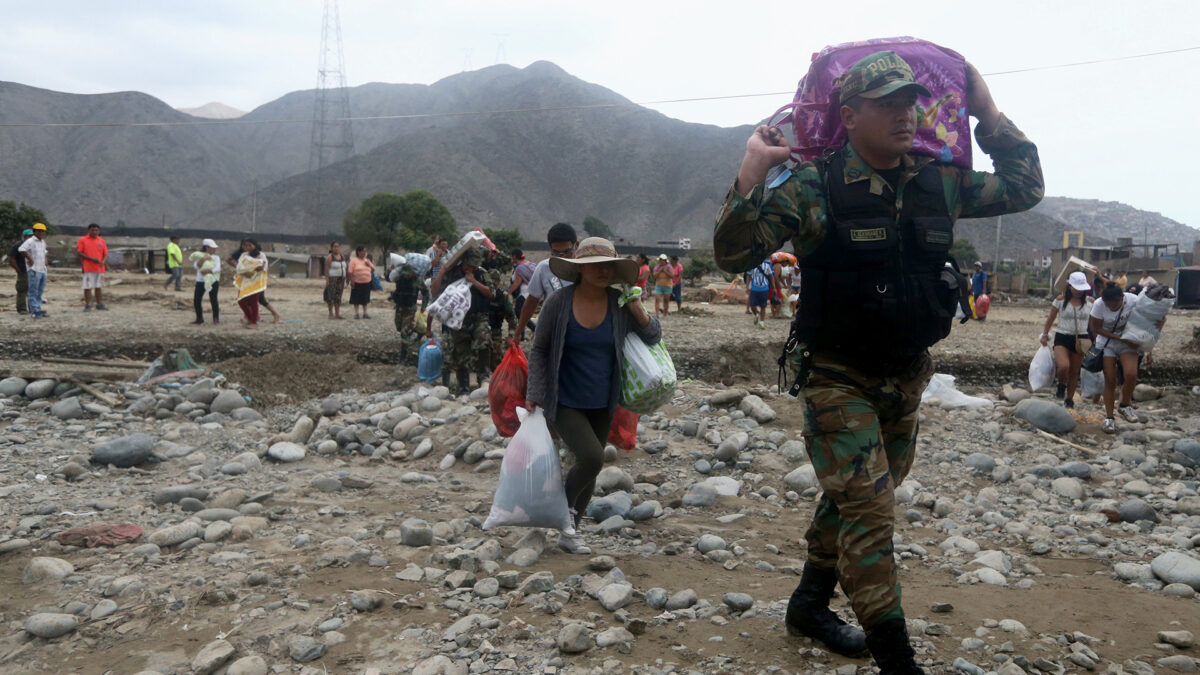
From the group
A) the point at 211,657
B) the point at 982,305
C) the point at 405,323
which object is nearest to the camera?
the point at 211,657

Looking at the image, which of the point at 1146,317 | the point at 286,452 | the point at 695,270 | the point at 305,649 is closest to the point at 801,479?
the point at 305,649

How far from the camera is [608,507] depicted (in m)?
4.87

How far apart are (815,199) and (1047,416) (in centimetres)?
632

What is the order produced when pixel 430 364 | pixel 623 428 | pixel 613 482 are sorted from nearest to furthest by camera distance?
pixel 623 428 < pixel 613 482 < pixel 430 364

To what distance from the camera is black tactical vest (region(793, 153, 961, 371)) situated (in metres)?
2.59

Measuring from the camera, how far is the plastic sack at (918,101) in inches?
109

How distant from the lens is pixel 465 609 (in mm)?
3383

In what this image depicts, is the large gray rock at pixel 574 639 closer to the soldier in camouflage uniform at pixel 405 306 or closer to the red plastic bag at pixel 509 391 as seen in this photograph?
the red plastic bag at pixel 509 391

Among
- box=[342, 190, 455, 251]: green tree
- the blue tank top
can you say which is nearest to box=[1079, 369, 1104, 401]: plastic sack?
the blue tank top

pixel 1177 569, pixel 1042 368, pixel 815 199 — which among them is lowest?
pixel 1177 569

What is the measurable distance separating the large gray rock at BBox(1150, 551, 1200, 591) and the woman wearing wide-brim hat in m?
2.59

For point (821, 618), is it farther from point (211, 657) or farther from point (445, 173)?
point (445, 173)

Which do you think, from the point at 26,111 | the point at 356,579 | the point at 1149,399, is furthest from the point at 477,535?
the point at 26,111

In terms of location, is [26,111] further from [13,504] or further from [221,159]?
[13,504]
